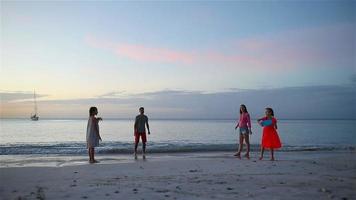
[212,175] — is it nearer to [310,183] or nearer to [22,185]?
[310,183]

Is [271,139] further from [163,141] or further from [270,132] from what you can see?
[163,141]

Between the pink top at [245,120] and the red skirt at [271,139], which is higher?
the pink top at [245,120]

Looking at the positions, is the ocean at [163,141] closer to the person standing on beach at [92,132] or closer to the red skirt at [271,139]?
the person standing on beach at [92,132]

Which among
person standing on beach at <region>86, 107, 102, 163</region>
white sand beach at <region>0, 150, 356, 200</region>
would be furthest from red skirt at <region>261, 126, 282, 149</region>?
person standing on beach at <region>86, 107, 102, 163</region>

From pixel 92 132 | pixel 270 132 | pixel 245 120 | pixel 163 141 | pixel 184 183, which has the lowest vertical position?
pixel 163 141

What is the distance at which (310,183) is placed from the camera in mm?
7031

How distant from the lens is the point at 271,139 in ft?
39.8

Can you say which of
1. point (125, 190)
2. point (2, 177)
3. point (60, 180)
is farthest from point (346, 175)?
point (2, 177)

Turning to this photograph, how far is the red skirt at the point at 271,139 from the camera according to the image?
12.1m

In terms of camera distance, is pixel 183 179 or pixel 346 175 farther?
pixel 346 175

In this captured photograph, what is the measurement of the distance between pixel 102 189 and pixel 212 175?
2959 mm

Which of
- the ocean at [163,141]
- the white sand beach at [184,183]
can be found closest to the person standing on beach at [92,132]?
the white sand beach at [184,183]

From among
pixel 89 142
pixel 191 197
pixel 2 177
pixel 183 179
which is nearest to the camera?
pixel 191 197

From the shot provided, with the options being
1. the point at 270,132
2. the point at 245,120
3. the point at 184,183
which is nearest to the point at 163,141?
the point at 245,120
